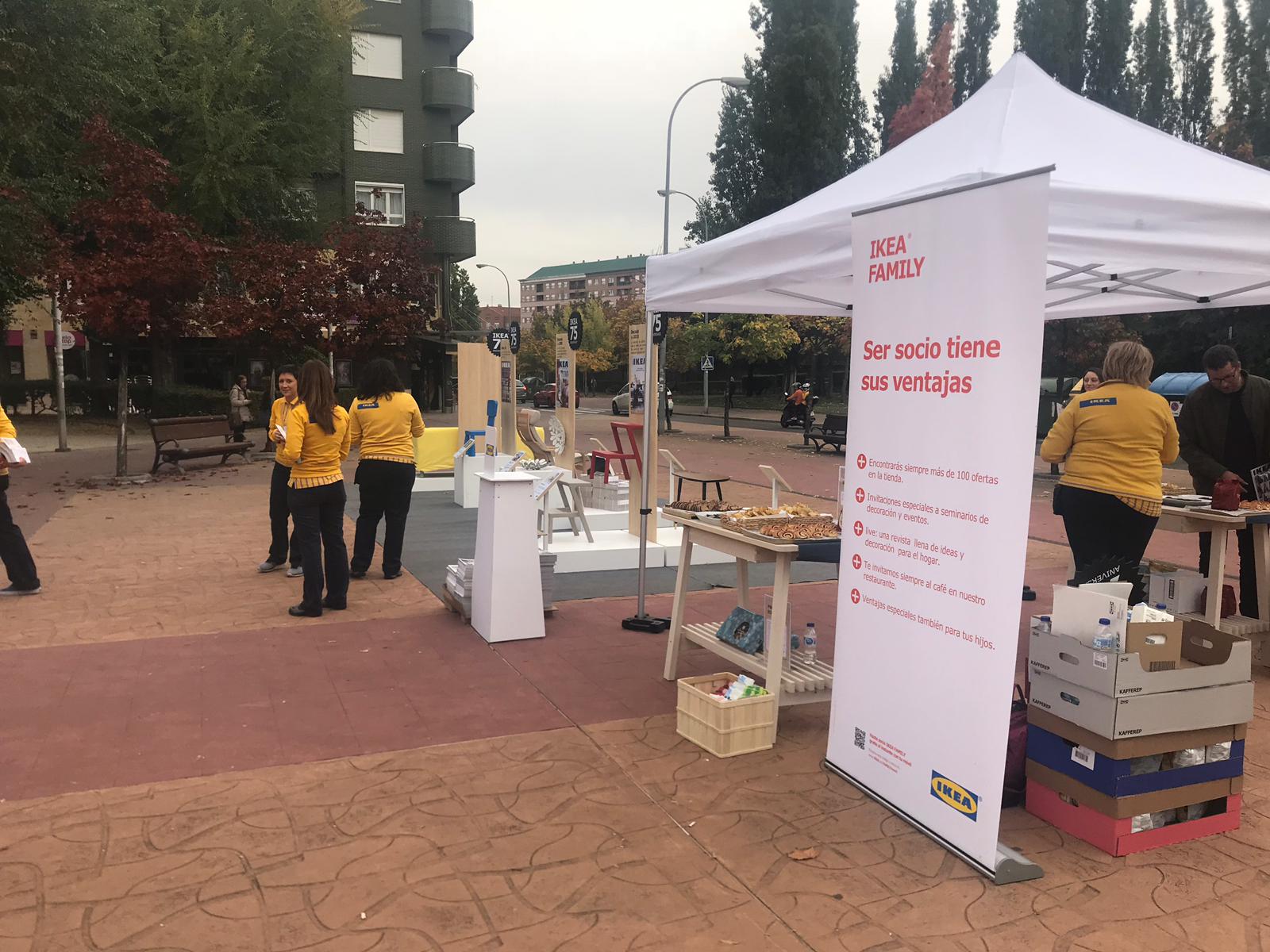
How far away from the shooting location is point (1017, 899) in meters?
3.05

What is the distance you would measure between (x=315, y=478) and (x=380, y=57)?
1426 inches

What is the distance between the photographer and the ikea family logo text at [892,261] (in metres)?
3.38

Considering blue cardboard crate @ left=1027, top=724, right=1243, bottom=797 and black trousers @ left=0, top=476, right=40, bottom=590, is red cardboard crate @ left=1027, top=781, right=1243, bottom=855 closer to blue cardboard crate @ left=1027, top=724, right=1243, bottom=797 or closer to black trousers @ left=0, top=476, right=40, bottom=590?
blue cardboard crate @ left=1027, top=724, right=1243, bottom=797

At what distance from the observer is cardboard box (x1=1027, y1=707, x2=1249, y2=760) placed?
10.8 ft

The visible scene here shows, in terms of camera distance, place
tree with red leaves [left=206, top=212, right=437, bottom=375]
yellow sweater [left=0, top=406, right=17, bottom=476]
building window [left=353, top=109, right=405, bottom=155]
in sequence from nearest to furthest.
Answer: yellow sweater [left=0, top=406, right=17, bottom=476] → tree with red leaves [left=206, top=212, right=437, bottom=375] → building window [left=353, top=109, right=405, bottom=155]

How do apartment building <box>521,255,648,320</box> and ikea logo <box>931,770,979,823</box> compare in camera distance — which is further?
apartment building <box>521,255,648,320</box>

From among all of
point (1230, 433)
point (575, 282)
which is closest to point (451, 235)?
point (1230, 433)

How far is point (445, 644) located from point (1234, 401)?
17.2ft

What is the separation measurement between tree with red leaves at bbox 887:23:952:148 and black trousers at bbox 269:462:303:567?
3219 cm

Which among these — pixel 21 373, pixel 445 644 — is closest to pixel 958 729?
pixel 445 644

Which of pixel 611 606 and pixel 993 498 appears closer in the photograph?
pixel 993 498

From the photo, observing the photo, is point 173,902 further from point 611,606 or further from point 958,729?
point 611,606

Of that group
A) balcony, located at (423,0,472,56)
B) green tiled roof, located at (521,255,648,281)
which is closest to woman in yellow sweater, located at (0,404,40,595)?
balcony, located at (423,0,472,56)

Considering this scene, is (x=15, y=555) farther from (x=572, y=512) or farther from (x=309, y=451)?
(x=572, y=512)
